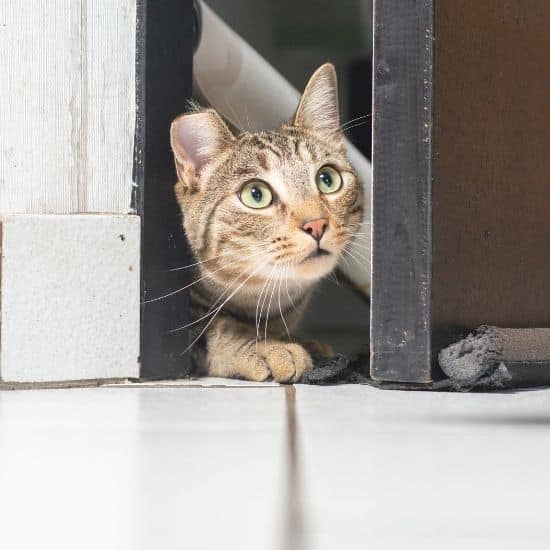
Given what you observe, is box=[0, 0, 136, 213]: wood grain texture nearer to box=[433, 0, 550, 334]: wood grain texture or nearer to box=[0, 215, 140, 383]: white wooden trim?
box=[0, 215, 140, 383]: white wooden trim

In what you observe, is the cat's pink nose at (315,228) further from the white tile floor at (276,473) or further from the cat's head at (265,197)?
the white tile floor at (276,473)

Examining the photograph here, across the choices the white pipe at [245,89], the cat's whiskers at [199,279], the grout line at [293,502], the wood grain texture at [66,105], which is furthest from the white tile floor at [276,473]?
the white pipe at [245,89]

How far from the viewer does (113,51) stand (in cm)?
147

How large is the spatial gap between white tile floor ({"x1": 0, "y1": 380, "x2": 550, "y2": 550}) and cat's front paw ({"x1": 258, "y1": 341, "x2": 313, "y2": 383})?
0.68ft

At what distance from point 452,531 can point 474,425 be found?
43cm

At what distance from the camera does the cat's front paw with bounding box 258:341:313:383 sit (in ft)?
4.88

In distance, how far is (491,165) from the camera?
4.69ft

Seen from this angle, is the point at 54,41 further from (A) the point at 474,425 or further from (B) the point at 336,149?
(A) the point at 474,425

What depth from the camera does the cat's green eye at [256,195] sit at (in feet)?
5.21

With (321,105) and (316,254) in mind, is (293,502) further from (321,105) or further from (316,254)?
(321,105)

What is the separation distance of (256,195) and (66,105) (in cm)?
40

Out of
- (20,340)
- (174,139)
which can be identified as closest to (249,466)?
(20,340)

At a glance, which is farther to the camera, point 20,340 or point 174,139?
point 174,139

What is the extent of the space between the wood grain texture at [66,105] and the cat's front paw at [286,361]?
1.26ft
